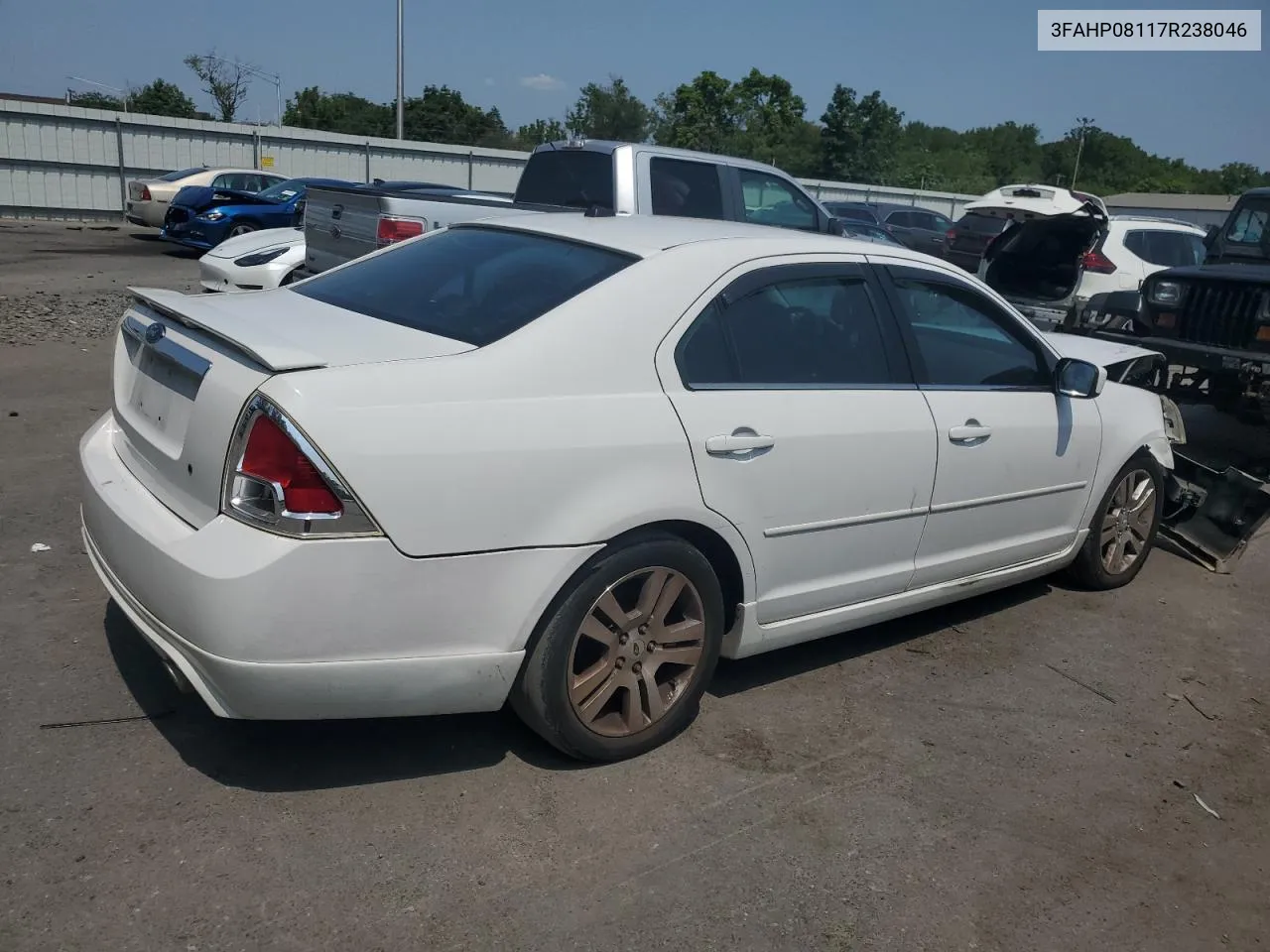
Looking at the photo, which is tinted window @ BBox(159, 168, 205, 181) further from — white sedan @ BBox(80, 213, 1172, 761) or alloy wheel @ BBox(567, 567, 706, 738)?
alloy wheel @ BBox(567, 567, 706, 738)

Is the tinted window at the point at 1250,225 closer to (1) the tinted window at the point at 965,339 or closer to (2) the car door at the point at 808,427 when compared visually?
(1) the tinted window at the point at 965,339

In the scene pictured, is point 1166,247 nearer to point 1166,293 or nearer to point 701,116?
point 1166,293

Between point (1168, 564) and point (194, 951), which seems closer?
point (194, 951)

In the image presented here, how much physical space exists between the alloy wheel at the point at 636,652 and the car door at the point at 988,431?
122cm

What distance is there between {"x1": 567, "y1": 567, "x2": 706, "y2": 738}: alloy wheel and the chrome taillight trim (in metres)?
0.78

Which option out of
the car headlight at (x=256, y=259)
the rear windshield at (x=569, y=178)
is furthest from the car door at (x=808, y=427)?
the car headlight at (x=256, y=259)

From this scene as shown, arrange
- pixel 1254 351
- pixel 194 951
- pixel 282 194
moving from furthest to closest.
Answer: pixel 282 194 < pixel 1254 351 < pixel 194 951

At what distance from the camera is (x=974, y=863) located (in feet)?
10.4

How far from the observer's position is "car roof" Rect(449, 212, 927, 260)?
3.80 meters

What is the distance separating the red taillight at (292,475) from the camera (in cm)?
281

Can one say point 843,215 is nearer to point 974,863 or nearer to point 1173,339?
point 1173,339

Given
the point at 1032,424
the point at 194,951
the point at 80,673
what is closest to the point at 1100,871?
the point at 1032,424

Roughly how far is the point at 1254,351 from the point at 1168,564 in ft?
9.47

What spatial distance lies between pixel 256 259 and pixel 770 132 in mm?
Result: 61724
